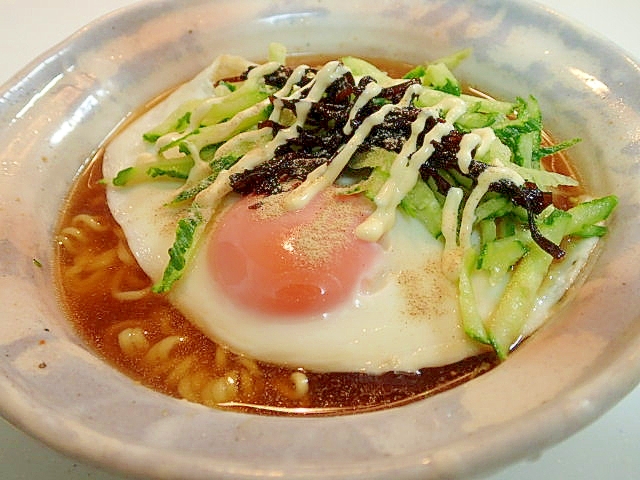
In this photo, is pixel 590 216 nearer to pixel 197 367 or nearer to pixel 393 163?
pixel 393 163

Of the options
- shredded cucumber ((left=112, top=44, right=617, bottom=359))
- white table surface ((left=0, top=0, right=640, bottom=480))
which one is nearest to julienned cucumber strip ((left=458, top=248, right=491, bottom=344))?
shredded cucumber ((left=112, top=44, right=617, bottom=359))

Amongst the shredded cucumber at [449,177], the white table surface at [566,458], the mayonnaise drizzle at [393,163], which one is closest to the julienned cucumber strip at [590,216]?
the shredded cucumber at [449,177]

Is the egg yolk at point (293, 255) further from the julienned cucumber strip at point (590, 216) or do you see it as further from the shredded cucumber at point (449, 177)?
the julienned cucumber strip at point (590, 216)

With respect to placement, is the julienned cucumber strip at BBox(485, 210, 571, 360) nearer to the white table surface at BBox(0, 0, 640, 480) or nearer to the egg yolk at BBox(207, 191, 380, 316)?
the white table surface at BBox(0, 0, 640, 480)

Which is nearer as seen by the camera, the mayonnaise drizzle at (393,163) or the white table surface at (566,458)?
the white table surface at (566,458)

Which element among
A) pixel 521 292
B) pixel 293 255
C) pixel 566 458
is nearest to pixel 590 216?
pixel 521 292
